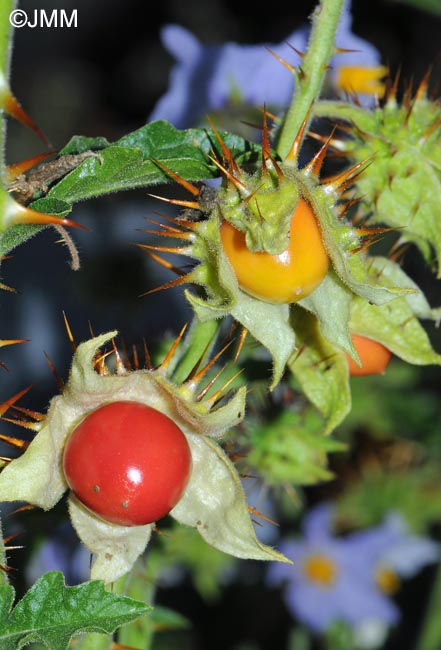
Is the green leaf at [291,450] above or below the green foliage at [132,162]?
below

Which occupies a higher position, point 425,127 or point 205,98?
point 425,127

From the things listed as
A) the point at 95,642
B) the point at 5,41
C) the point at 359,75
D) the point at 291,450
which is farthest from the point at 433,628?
the point at 5,41

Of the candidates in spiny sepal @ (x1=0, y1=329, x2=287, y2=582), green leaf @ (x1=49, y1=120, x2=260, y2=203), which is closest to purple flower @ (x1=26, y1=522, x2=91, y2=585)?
spiny sepal @ (x1=0, y1=329, x2=287, y2=582)

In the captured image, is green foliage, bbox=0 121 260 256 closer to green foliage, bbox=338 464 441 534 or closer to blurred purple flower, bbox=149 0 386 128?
blurred purple flower, bbox=149 0 386 128

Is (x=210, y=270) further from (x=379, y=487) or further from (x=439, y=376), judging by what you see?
(x=439, y=376)

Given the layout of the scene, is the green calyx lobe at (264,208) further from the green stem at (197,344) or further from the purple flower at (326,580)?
the purple flower at (326,580)

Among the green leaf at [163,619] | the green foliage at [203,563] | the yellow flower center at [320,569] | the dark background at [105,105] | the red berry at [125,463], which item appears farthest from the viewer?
the yellow flower center at [320,569]

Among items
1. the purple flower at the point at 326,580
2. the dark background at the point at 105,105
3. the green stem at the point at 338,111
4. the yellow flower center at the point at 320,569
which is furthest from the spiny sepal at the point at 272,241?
the yellow flower center at the point at 320,569

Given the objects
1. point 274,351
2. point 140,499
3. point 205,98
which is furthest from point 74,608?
point 205,98

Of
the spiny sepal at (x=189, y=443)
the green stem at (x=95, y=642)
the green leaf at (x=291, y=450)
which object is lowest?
the green leaf at (x=291, y=450)
